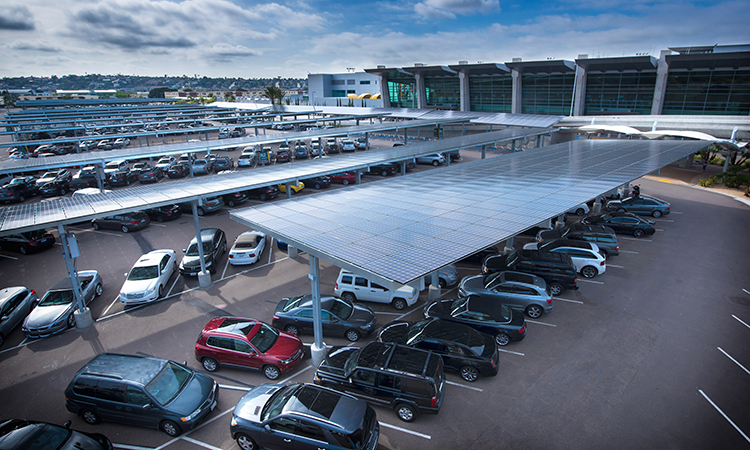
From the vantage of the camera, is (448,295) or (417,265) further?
(448,295)

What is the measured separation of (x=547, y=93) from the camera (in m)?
48.2

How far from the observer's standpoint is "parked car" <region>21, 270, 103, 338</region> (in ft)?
37.6

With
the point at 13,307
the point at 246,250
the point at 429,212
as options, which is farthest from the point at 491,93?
the point at 13,307

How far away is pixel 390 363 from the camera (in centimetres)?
866

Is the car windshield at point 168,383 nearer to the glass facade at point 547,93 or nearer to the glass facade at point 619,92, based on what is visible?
the glass facade at point 619,92

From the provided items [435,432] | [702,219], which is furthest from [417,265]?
[702,219]

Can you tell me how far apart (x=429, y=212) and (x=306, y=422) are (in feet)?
24.4

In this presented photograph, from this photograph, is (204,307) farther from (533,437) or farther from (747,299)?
(747,299)

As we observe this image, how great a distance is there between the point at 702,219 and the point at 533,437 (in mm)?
21380

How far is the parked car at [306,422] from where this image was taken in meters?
6.96

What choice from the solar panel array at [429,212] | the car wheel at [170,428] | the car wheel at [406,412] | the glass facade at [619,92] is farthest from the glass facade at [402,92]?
the car wheel at [170,428]

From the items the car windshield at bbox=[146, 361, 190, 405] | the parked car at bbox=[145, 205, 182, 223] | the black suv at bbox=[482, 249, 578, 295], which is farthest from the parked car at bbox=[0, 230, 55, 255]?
the black suv at bbox=[482, 249, 578, 295]

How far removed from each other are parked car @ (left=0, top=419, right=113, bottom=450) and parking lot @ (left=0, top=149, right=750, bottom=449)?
0.95m

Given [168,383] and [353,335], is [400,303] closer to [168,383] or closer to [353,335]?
[353,335]
